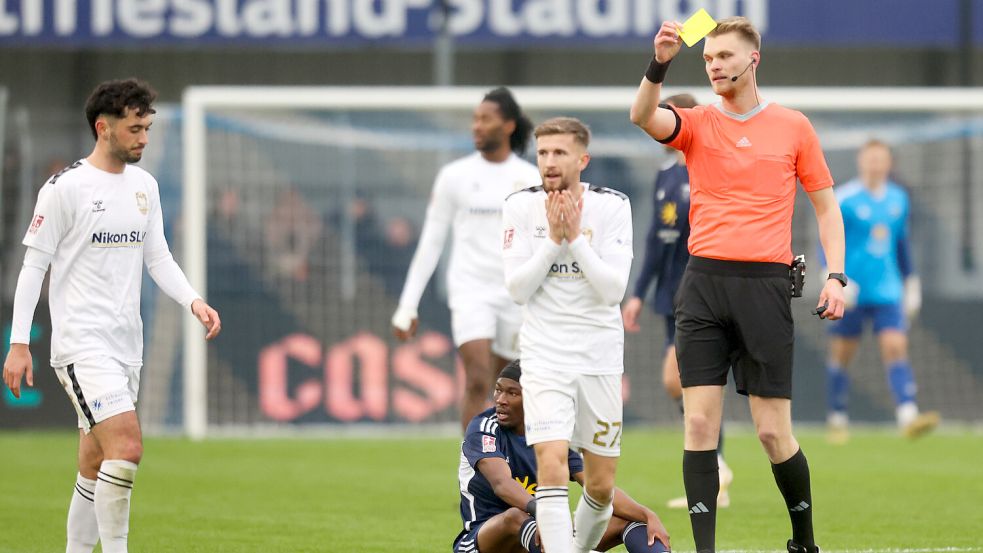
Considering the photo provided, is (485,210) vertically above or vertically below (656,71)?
below

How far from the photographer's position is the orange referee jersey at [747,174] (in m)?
6.49

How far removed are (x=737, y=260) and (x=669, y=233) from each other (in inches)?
109

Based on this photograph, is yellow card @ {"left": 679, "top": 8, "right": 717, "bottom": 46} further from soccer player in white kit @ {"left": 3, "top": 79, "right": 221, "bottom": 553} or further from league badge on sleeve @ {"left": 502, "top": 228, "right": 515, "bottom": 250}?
soccer player in white kit @ {"left": 3, "top": 79, "right": 221, "bottom": 553}

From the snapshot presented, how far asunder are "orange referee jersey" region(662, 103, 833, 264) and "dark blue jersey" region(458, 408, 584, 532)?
3.70 ft

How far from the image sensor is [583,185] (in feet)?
21.4

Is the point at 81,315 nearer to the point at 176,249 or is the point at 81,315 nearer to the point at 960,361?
the point at 176,249

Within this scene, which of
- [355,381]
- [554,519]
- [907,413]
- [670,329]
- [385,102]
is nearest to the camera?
[554,519]

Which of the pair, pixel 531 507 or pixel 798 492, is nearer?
pixel 531 507

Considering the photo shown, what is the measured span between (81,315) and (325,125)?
963 centimetres

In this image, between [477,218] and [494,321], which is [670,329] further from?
[477,218]

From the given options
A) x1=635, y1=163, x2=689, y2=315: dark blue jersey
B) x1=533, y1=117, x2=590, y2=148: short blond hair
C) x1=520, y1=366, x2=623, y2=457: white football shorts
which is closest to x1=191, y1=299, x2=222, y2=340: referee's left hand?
x1=520, y1=366, x2=623, y2=457: white football shorts

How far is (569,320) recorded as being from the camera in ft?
20.5

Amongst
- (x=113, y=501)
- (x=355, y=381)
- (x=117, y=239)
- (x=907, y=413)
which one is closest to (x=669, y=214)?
(x=117, y=239)

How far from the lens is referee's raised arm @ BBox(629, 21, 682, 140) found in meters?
6.16
